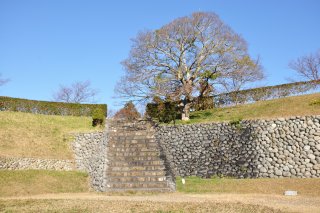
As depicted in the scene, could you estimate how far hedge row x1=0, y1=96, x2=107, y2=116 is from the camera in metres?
27.9

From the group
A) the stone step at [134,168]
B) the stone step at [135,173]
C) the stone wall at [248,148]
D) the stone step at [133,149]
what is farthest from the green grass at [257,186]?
the stone step at [133,149]

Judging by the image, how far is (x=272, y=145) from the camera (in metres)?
19.0

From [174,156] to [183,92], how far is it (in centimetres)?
581

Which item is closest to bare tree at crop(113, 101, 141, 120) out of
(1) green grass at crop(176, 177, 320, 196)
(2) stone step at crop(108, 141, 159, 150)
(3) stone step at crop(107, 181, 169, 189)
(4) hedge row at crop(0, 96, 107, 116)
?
(4) hedge row at crop(0, 96, 107, 116)

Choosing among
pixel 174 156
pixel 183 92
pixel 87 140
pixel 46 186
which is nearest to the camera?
pixel 46 186

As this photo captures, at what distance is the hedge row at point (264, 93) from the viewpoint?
2600cm

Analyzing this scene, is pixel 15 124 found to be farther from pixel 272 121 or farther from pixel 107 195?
pixel 272 121

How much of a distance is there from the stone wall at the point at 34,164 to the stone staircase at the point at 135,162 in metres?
3.30

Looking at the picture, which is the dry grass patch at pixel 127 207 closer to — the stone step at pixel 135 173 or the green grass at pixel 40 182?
the green grass at pixel 40 182

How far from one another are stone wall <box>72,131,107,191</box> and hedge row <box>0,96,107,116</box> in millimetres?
3340

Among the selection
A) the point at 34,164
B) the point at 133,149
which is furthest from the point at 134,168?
the point at 34,164

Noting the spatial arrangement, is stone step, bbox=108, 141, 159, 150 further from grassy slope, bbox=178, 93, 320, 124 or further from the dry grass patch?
the dry grass patch

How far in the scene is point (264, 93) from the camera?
26859 mm

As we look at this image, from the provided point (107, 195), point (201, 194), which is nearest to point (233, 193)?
point (201, 194)
